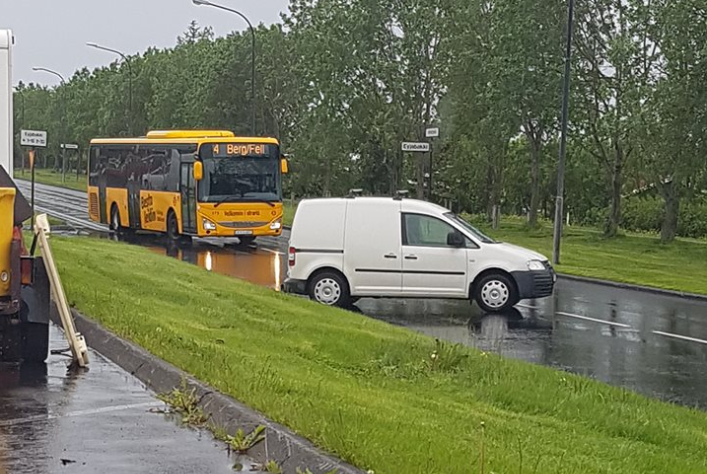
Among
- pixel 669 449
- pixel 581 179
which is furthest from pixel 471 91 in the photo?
pixel 669 449

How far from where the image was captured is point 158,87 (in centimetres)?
7638

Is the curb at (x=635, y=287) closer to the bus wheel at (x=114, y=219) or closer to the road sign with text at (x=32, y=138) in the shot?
the road sign with text at (x=32, y=138)

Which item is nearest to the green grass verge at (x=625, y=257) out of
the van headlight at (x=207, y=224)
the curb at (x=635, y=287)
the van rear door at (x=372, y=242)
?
the curb at (x=635, y=287)

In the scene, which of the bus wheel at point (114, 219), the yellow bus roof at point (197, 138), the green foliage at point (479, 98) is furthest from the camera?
the bus wheel at point (114, 219)

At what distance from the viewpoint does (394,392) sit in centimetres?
942

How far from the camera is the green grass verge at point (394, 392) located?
6750 mm

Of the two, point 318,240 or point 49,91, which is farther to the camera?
point 49,91

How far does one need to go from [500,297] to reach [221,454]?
11709 millimetres

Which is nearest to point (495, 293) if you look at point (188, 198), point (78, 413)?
point (78, 413)

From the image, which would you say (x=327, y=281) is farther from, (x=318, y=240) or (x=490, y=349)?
(x=490, y=349)

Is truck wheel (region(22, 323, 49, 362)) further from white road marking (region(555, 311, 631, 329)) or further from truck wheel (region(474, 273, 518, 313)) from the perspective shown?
white road marking (region(555, 311, 631, 329))

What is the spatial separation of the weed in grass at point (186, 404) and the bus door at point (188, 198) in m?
22.8

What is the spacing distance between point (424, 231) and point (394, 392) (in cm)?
898

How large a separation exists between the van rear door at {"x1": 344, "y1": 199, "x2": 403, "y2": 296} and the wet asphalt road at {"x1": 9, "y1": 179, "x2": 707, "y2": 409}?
1.53 ft
